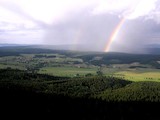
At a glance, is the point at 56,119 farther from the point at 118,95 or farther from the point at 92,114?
the point at 118,95

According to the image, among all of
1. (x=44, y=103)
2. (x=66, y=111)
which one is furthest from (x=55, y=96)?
(x=66, y=111)

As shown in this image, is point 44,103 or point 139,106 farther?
point 139,106

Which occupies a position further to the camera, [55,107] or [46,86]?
[46,86]

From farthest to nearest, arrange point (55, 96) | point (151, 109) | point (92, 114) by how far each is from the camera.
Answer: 1. point (55, 96)
2. point (151, 109)
3. point (92, 114)

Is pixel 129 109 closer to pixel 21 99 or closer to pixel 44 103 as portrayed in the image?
pixel 44 103

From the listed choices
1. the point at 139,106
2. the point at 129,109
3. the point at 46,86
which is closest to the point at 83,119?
the point at 129,109

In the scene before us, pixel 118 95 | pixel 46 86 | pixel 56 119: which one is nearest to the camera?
pixel 56 119

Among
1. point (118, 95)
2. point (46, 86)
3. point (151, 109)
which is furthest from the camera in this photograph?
point (46, 86)

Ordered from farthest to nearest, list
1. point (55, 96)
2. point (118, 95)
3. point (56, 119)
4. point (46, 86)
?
1. point (46, 86)
2. point (118, 95)
3. point (55, 96)
4. point (56, 119)

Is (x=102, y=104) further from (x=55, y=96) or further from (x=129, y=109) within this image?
(x=55, y=96)
